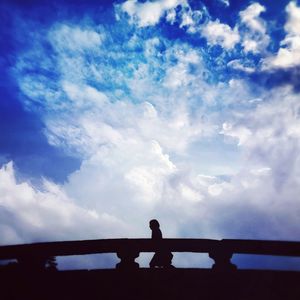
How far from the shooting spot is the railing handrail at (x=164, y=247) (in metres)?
6.09

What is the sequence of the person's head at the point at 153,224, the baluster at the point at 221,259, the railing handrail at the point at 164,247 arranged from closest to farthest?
the railing handrail at the point at 164,247, the baluster at the point at 221,259, the person's head at the point at 153,224

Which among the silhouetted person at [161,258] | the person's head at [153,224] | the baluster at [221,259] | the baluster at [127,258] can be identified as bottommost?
the baluster at [127,258]

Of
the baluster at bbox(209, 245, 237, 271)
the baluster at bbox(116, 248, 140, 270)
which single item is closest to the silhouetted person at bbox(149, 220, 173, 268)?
the baluster at bbox(116, 248, 140, 270)

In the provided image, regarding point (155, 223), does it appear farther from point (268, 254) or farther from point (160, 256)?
point (268, 254)

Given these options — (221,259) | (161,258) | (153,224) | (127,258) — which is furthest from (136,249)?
(221,259)

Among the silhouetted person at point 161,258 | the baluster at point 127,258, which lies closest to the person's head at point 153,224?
the silhouetted person at point 161,258

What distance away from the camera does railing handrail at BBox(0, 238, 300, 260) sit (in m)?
6.09

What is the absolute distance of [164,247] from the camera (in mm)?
6324

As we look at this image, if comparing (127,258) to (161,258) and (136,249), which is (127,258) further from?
(161,258)

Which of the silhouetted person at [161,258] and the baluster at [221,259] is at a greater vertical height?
the baluster at [221,259]

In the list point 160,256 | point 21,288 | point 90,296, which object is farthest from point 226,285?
point 21,288

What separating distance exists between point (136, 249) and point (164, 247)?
64 centimetres

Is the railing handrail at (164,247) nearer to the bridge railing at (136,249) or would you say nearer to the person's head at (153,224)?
the bridge railing at (136,249)

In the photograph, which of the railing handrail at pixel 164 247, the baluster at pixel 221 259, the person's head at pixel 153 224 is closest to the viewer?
the railing handrail at pixel 164 247
